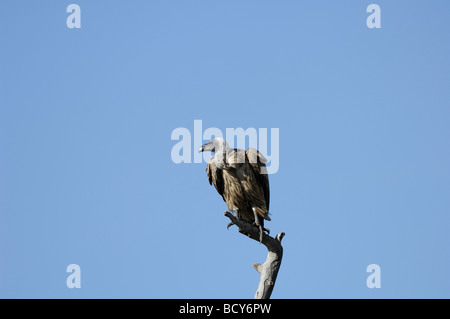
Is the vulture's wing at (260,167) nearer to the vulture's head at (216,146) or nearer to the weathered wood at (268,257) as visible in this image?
the vulture's head at (216,146)

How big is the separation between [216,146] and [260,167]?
884 mm

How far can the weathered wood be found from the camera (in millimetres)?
12977

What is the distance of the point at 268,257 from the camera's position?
13.2 metres

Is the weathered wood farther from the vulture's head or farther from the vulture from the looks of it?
the vulture's head

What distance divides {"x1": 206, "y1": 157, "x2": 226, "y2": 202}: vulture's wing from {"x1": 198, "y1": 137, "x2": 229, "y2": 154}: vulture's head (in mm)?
348

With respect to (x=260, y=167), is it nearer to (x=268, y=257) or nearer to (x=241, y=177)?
(x=241, y=177)

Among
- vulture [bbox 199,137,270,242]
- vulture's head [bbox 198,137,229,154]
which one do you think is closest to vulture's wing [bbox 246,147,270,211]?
vulture [bbox 199,137,270,242]

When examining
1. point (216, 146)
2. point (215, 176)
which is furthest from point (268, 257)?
point (216, 146)

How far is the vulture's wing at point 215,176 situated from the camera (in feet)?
46.0

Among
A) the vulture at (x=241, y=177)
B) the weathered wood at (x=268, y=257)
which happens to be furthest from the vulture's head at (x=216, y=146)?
the weathered wood at (x=268, y=257)
